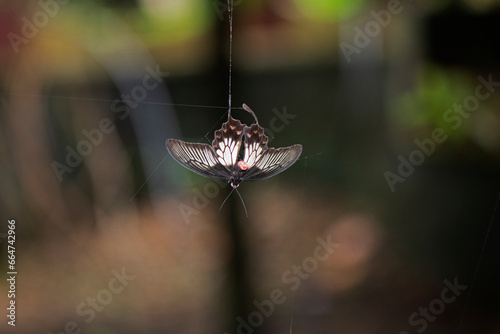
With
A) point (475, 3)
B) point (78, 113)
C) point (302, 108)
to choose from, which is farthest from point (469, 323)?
point (78, 113)

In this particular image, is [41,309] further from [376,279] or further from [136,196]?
[376,279]

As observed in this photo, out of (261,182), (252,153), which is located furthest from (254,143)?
(261,182)

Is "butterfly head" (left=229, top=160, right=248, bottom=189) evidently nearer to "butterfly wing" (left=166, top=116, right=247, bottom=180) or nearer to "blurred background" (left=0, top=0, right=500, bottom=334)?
"butterfly wing" (left=166, top=116, right=247, bottom=180)

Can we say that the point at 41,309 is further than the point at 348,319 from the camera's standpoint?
No

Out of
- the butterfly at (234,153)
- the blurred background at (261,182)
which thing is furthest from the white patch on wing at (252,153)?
the blurred background at (261,182)

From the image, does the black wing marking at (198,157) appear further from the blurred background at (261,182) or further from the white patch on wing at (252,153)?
the blurred background at (261,182)

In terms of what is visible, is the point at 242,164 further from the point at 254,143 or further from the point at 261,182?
the point at 261,182
